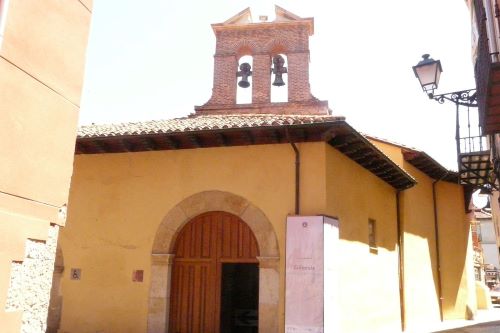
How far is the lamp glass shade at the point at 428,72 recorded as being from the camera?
6.77 meters

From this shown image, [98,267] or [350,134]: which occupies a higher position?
[350,134]

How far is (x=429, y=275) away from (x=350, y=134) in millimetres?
7323

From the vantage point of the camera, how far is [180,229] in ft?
28.3

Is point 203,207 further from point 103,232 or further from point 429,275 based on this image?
point 429,275

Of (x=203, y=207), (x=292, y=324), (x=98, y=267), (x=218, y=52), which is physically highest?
(x=218, y=52)

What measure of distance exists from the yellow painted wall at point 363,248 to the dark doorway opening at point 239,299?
234cm

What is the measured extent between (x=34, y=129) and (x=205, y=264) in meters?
6.13

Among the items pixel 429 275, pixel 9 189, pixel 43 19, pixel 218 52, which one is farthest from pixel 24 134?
pixel 429 275

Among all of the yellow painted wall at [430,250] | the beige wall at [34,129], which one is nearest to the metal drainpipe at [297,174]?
the beige wall at [34,129]

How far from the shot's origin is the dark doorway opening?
918 centimetres

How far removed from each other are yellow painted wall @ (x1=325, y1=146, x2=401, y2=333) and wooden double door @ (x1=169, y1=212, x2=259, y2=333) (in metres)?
1.73

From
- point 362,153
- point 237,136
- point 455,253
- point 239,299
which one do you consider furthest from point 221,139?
point 455,253

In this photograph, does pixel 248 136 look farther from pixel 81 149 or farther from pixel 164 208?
pixel 81 149

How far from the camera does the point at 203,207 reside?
27.8ft
